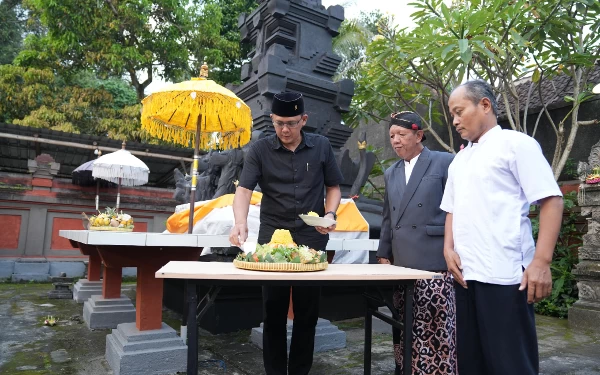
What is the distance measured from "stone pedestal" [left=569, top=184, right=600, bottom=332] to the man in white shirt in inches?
202

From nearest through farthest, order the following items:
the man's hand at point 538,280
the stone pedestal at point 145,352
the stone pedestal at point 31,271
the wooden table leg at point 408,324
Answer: the man's hand at point 538,280, the wooden table leg at point 408,324, the stone pedestal at point 145,352, the stone pedestal at point 31,271

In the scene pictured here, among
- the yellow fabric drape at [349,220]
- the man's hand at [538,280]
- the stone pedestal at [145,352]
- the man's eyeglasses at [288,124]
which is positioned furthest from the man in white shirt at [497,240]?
the yellow fabric drape at [349,220]

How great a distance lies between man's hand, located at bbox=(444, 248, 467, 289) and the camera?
81.4 inches

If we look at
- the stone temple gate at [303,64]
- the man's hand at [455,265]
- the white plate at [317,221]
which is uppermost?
the stone temple gate at [303,64]

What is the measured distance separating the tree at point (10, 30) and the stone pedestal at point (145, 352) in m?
21.4

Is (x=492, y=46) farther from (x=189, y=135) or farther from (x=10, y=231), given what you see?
(x=10, y=231)

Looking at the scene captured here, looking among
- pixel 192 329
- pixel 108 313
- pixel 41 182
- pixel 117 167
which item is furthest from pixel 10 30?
pixel 192 329

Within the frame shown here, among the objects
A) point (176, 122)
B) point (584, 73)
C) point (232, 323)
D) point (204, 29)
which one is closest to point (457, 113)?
point (232, 323)

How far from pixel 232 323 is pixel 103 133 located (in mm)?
11120

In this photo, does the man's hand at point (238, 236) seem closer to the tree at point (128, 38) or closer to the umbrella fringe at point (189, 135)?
the umbrella fringe at point (189, 135)

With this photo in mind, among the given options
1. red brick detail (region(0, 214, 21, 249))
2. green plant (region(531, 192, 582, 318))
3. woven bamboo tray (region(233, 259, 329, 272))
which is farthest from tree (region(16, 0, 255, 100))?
woven bamboo tray (region(233, 259, 329, 272))

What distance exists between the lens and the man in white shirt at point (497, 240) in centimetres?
183

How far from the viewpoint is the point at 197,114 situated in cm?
484

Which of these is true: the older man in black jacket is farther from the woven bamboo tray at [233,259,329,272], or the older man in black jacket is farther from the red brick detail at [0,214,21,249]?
the red brick detail at [0,214,21,249]
